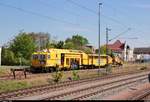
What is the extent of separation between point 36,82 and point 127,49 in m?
136

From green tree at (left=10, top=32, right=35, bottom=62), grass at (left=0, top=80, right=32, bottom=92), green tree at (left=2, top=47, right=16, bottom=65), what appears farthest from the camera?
green tree at (left=10, top=32, right=35, bottom=62)

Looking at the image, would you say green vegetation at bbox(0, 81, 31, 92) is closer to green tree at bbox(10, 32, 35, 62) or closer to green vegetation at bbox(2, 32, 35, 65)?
green vegetation at bbox(2, 32, 35, 65)

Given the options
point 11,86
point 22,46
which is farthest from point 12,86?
point 22,46

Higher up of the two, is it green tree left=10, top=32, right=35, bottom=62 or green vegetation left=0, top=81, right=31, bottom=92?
green tree left=10, top=32, right=35, bottom=62

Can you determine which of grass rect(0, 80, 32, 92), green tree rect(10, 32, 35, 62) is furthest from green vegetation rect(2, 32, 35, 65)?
grass rect(0, 80, 32, 92)

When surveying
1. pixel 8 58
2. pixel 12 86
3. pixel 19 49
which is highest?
pixel 19 49

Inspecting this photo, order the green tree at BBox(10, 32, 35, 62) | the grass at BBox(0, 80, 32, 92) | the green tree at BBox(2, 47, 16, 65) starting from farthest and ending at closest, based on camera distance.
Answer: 1. the green tree at BBox(10, 32, 35, 62)
2. the green tree at BBox(2, 47, 16, 65)
3. the grass at BBox(0, 80, 32, 92)

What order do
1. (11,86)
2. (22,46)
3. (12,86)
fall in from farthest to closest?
(22,46) → (12,86) → (11,86)

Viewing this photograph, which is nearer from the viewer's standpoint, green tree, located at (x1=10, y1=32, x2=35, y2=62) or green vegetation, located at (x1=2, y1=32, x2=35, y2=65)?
green vegetation, located at (x1=2, y1=32, x2=35, y2=65)

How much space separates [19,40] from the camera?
97.8 metres

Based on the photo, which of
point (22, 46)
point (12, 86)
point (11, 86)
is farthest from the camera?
point (22, 46)

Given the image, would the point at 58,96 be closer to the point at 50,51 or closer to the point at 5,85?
the point at 5,85

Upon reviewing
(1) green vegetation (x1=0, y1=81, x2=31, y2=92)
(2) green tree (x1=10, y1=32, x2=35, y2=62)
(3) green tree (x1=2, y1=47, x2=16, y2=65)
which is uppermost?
(2) green tree (x1=10, y1=32, x2=35, y2=62)

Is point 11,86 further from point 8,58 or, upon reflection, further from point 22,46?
point 22,46
